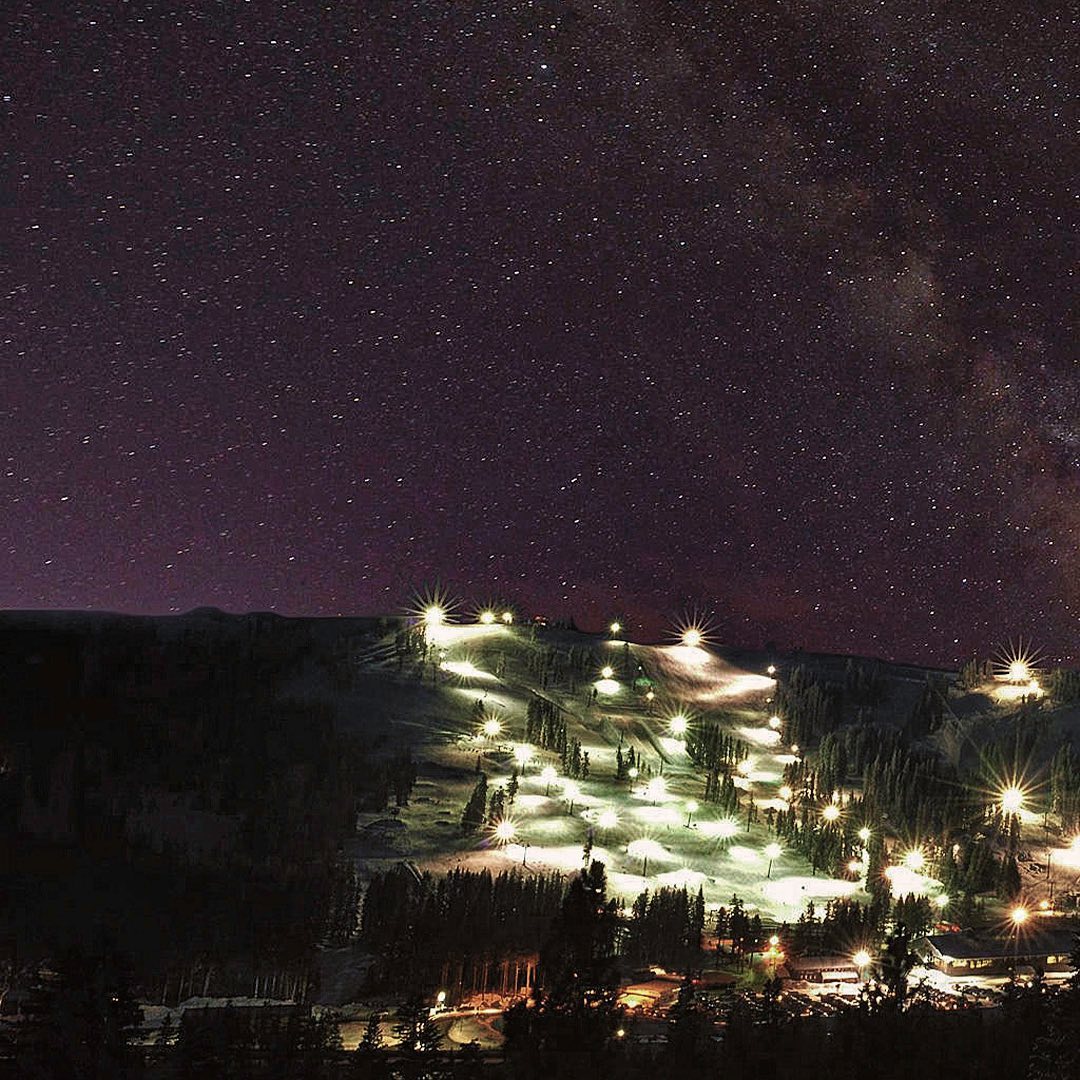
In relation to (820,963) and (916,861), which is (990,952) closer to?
(820,963)

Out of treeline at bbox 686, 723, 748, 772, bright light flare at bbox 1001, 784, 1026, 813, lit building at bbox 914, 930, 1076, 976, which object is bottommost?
lit building at bbox 914, 930, 1076, 976

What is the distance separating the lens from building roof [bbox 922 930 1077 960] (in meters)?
93.4

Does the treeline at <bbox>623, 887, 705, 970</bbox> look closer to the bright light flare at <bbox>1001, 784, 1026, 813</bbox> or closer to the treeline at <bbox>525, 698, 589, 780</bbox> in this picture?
the treeline at <bbox>525, 698, 589, 780</bbox>

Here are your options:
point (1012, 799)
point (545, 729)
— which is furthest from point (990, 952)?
point (545, 729)

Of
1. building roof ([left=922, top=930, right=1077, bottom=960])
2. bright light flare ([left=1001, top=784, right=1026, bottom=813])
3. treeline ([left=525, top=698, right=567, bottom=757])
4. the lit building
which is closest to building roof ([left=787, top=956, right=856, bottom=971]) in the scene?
the lit building

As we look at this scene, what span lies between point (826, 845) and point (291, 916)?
239ft

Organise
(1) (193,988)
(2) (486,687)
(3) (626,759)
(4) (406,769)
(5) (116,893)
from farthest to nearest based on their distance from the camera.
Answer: (2) (486,687) < (3) (626,759) < (4) (406,769) < (5) (116,893) < (1) (193,988)

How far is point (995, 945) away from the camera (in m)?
95.2

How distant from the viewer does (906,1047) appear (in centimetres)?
5909

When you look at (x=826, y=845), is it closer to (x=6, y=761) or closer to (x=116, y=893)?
Answer: (x=116, y=893)

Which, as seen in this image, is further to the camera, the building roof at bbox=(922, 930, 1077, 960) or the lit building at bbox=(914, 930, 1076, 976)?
the building roof at bbox=(922, 930, 1077, 960)

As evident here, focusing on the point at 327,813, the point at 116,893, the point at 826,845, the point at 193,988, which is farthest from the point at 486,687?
the point at 193,988

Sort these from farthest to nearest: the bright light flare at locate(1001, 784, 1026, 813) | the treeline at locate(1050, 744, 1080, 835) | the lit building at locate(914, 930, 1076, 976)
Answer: the bright light flare at locate(1001, 784, 1026, 813) → the treeline at locate(1050, 744, 1080, 835) → the lit building at locate(914, 930, 1076, 976)

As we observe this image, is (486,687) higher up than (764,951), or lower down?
higher up
